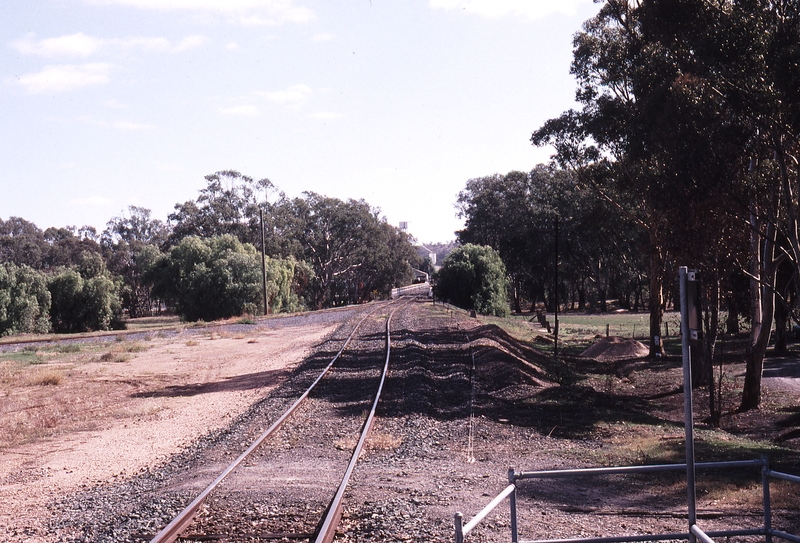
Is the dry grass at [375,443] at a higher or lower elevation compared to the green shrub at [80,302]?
lower

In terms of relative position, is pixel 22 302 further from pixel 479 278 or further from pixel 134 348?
pixel 479 278

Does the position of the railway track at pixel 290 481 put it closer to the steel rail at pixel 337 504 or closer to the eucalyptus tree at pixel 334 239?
the steel rail at pixel 337 504

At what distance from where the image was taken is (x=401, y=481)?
31.8ft

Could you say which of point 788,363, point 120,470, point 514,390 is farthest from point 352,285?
point 120,470

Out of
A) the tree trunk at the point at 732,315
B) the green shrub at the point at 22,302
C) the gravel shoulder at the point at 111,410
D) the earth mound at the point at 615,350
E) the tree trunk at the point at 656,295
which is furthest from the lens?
the green shrub at the point at 22,302

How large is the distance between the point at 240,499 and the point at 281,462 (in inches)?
94.8

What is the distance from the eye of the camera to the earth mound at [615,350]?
33.2 meters

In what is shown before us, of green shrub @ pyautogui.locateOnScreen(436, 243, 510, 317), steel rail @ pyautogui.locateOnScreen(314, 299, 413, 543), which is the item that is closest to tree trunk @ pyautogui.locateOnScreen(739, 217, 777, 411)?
steel rail @ pyautogui.locateOnScreen(314, 299, 413, 543)

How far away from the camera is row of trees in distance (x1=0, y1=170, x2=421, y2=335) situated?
6438cm

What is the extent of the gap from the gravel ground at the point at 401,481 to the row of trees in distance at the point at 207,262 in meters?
46.6

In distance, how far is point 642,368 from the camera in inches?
1147

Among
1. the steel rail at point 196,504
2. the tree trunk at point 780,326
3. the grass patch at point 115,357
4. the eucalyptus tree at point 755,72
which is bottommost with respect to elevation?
the grass patch at point 115,357

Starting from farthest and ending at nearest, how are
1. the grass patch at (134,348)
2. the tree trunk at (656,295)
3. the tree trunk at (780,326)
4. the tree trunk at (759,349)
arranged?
the tree trunk at (780,326) → the grass patch at (134,348) → the tree trunk at (656,295) → the tree trunk at (759,349)

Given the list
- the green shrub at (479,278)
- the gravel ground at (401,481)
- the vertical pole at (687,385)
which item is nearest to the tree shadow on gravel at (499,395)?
the gravel ground at (401,481)
